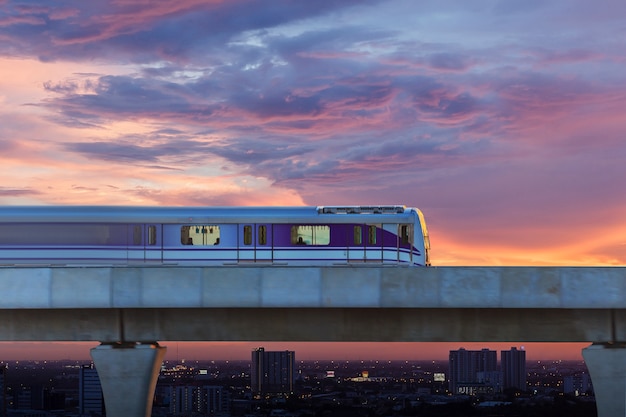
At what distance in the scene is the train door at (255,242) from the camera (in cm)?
4069

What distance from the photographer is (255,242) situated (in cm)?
4078

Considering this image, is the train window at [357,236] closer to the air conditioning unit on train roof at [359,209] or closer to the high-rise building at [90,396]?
the air conditioning unit on train roof at [359,209]

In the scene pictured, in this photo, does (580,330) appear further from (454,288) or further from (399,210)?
(399,210)

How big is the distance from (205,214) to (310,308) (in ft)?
34.8

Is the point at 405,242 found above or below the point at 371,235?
below

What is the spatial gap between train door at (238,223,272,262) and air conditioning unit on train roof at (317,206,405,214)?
8.37 ft

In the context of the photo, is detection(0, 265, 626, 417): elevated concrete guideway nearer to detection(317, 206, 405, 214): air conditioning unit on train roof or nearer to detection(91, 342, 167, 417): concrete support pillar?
detection(91, 342, 167, 417): concrete support pillar

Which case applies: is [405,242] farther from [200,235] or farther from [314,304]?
[314,304]

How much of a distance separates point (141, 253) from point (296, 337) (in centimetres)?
1119

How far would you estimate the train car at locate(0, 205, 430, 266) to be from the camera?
133ft

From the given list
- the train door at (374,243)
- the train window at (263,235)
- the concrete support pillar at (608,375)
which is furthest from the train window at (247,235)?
the concrete support pillar at (608,375)

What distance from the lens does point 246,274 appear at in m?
31.3

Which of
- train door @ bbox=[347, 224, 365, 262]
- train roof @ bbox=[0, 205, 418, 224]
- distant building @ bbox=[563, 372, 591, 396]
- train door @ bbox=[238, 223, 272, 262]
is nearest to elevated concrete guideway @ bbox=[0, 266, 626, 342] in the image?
train door @ bbox=[238, 223, 272, 262]

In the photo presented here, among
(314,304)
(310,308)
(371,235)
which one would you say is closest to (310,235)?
(371,235)
